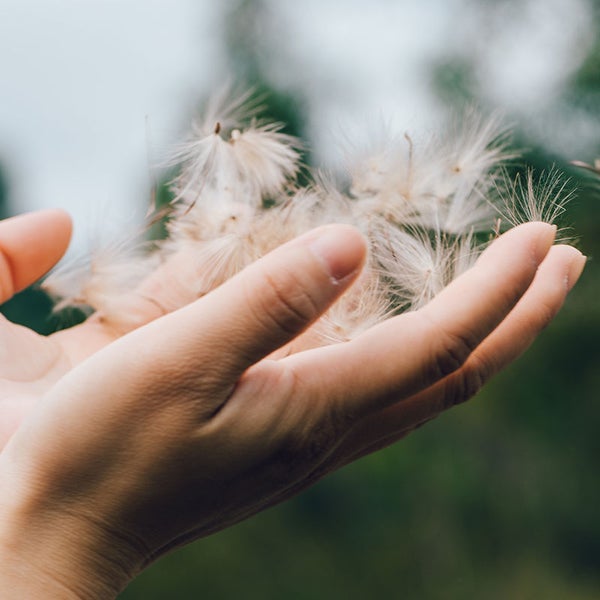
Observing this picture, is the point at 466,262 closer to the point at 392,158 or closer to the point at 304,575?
the point at 392,158

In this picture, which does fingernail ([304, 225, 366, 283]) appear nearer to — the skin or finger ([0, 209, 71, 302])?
the skin

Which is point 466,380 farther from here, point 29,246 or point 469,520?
point 469,520

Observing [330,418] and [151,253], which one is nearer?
[330,418]

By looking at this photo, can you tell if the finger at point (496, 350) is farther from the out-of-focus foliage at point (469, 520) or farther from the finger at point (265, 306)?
the out-of-focus foliage at point (469, 520)

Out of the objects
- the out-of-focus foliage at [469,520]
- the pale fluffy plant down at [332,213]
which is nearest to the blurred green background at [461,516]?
the out-of-focus foliage at [469,520]

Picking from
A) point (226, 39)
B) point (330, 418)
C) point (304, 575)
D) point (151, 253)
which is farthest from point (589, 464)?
point (330, 418)

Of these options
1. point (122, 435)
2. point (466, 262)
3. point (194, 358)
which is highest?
point (466, 262)

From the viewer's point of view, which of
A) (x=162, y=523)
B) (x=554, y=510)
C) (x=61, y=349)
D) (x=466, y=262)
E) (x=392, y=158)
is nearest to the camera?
(x=162, y=523)

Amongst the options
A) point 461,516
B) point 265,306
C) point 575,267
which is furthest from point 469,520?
point 265,306
